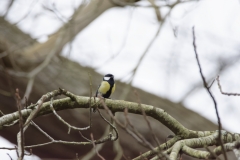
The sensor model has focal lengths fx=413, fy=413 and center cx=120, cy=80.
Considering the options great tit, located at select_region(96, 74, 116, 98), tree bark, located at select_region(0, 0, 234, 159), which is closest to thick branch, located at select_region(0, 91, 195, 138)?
great tit, located at select_region(96, 74, 116, 98)

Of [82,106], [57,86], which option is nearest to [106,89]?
[82,106]

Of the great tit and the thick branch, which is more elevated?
the great tit

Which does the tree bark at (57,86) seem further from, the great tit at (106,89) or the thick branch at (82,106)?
the thick branch at (82,106)

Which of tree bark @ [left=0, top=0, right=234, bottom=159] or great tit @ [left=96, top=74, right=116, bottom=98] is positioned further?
tree bark @ [left=0, top=0, right=234, bottom=159]

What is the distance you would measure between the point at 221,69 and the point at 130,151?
2.23m

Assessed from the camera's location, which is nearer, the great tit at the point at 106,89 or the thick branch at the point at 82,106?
the thick branch at the point at 82,106

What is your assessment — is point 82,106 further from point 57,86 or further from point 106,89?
point 57,86

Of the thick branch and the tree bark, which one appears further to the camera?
the tree bark

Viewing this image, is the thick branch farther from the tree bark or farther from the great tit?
the tree bark

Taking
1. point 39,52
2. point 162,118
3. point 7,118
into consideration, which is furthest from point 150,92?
point 7,118

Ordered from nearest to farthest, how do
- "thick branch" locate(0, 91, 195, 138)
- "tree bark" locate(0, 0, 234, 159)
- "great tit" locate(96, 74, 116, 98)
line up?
"thick branch" locate(0, 91, 195, 138) → "great tit" locate(96, 74, 116, 98) → "tree bark" locate(0, 0, 234, 159)

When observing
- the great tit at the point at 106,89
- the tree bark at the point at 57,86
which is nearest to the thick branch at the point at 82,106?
the great tit at the point at 106,89

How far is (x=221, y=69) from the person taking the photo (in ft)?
19.2

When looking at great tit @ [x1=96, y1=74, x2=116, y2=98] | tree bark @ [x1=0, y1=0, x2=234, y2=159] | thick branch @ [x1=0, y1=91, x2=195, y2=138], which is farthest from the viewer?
tree bark @ [x1=0, y1=0, x2=234, y2=159]
